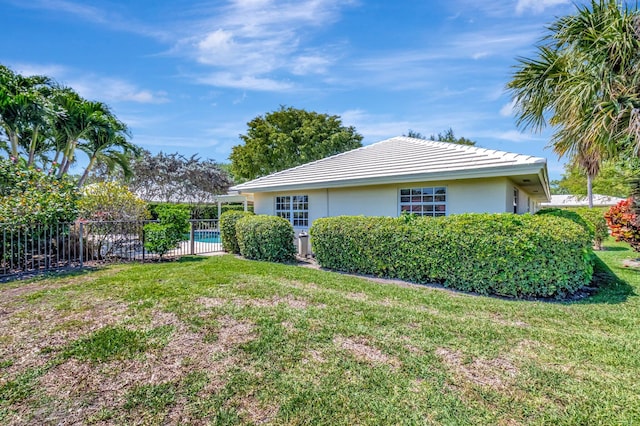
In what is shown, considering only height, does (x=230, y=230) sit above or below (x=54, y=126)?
below

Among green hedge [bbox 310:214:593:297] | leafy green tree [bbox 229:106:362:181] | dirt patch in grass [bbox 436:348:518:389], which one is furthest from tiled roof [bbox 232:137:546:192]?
leafy green tree [bbox 229:106:362:181]

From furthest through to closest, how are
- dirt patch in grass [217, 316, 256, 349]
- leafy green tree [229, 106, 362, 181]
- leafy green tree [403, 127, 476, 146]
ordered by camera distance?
1. leafy green tree [403, 127, 476, 146]
2. leafy green tree [229, 106, 362, 181]
3. dirt patch in grass [217, 316, 256, 349]

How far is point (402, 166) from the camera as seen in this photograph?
34.1ft

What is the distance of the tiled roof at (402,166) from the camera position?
8250 mm

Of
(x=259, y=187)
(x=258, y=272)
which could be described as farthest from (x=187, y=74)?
(x=258, y=272)

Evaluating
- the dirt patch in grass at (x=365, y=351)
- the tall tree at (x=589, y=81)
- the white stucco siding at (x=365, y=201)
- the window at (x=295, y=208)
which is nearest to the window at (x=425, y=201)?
the white stucco siding at (x=365, y=201)

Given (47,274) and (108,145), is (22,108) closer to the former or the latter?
(108,145)

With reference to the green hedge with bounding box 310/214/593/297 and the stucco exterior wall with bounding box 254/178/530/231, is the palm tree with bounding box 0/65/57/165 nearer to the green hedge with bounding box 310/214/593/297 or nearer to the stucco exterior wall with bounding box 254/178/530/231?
the stucco exterior wall with bounding box 254/178/530/231

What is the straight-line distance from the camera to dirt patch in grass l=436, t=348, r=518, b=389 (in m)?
3.24

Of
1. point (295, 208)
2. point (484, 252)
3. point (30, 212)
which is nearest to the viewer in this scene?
point (484, 252)

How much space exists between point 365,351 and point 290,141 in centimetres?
2437

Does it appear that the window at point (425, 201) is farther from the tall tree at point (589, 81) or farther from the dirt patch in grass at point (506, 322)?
the dirt patch in grass at point (506, 322)

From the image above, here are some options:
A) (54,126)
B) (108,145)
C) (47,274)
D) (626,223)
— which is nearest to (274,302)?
(47,274)

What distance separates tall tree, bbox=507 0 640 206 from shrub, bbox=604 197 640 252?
2161 mm
